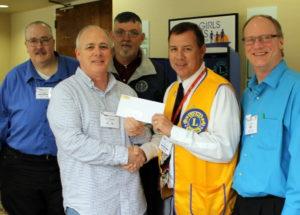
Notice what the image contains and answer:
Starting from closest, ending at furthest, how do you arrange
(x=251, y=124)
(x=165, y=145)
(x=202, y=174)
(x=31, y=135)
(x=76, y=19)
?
(x=251, y=124), (x=202, y=174), (x=165, y=145), (x=31, y=135), (x=76, y=19)

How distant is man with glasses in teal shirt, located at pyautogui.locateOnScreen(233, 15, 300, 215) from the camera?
4.96ft

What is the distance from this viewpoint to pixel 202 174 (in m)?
1.81

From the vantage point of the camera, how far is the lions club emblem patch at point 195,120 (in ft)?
5.90

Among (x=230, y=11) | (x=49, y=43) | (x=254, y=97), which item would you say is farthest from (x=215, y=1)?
(x=254, y=97)

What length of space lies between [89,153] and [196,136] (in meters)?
0.53

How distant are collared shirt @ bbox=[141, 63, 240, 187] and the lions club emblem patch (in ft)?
0.10

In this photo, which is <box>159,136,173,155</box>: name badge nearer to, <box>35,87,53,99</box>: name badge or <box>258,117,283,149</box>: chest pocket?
<box>258,117,283,149</box>: chest pocket

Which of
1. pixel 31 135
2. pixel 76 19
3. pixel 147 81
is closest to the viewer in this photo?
pixel 31 135

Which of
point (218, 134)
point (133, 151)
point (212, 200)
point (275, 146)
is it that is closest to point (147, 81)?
point (133, 151)

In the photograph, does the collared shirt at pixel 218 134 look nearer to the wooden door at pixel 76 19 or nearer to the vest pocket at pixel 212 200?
the vest pocket at pixel 212 200

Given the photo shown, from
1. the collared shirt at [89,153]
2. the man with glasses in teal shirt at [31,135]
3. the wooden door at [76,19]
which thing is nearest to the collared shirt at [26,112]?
the man with glasses in teal shirt at [31,135]

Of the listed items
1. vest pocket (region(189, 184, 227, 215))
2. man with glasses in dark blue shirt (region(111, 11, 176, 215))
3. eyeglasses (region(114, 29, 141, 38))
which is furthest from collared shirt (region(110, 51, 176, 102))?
vest pocket (region(189, 184, 227, 215))

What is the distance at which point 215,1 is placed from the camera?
4332 mm

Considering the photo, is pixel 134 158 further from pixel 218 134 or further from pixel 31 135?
pixel 31 135
